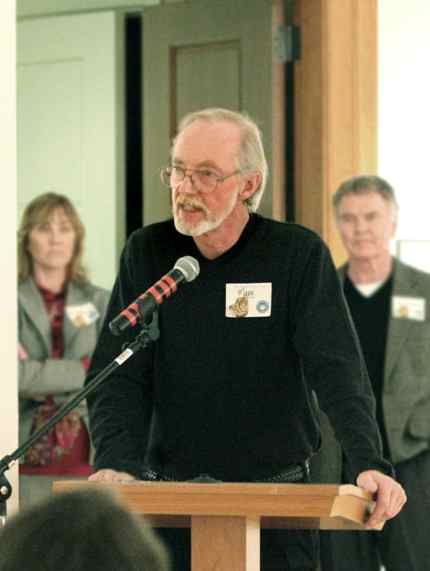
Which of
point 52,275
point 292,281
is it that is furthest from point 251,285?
point 52,275

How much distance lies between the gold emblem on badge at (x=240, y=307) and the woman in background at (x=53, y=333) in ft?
7.19

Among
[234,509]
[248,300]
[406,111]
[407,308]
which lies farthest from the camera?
[406,111]

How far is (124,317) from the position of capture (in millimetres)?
2271

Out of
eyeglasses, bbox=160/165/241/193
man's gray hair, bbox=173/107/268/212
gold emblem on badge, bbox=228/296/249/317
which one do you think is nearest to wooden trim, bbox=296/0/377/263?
man's gray hair, bbox=173/107/268/212

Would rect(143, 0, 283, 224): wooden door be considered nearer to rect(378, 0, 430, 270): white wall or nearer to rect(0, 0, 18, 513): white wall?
rect(378, 0, 430, 270): white wall

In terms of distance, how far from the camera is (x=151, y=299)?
7.56 feet

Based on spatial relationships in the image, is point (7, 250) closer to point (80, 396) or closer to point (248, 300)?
point (248, 300)

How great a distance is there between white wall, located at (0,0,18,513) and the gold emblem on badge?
1.83 feet

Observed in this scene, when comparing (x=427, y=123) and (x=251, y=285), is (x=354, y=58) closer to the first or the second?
(x=427, y=123)

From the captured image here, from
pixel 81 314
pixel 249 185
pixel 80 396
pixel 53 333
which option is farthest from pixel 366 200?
pixel 80 396

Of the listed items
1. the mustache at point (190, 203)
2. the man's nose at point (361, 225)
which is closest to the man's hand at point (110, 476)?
the mustache at point (190, 203)

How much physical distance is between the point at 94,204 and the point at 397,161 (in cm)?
161

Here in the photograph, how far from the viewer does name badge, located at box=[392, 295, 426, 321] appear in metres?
4.45

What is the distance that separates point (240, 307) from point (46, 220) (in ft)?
8.01
